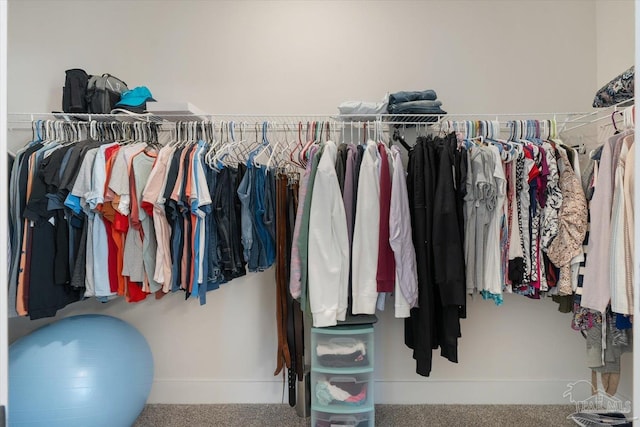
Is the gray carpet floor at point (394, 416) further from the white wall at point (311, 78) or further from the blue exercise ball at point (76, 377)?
the blue exercise ball at point (76, 377)

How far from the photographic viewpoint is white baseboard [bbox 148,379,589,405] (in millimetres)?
2205

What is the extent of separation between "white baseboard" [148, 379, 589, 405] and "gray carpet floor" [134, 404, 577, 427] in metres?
0.04

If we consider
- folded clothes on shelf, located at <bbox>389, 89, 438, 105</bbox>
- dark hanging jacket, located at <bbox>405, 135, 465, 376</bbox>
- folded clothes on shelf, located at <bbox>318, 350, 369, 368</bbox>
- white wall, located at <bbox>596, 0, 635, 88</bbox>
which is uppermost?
white wall, located at <bbox>596, 0, 635, 88</bbox>

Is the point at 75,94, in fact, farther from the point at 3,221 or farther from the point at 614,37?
the point at 614,37

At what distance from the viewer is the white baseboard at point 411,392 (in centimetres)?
221

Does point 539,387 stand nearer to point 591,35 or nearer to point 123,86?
point 591,35

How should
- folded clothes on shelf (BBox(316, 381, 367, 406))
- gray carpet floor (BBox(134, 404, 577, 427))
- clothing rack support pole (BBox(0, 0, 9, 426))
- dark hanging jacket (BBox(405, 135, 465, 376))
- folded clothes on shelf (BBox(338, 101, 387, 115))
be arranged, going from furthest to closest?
gray carpet floor (BBox(134, 404, 577, 427)) → folded clothes on shelf (BBox(338, 101, 387, 115)) → folded clothes on shelf (BBox(316, 381, 367, 406)) → dark hanging jacket (BBox(405, 135, 465, 376)) → clothing rack support pole (BBox(0, 0, 9, 426))

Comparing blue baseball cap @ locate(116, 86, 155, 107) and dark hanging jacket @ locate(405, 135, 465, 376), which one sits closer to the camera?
dark hanging jacket @ locate(405, 135, 465, 376)

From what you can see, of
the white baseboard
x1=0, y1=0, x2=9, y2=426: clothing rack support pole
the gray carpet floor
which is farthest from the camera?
the white baseboard

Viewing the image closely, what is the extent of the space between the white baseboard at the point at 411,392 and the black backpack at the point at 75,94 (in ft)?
5.81

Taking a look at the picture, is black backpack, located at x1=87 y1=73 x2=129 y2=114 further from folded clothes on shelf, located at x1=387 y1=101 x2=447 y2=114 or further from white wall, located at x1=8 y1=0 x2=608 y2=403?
folded clothes on shelf, located at x1=387 y1=101 x2=447 y2=114

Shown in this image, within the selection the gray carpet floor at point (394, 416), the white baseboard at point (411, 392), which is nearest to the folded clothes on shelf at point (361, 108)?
the white baseboard at point (411, 392)

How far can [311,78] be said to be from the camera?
2.25 m

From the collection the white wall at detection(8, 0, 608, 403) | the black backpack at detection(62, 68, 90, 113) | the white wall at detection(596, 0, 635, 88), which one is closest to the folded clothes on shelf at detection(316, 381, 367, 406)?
the white wall at detection(8, 0, 608, 403)
